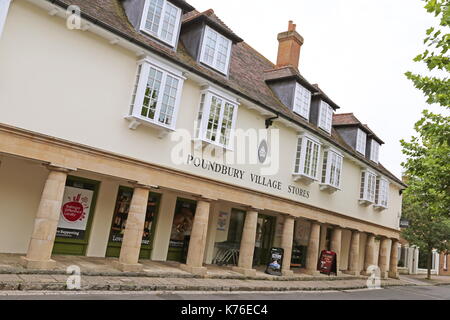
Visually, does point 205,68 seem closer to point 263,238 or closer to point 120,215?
point 120,215

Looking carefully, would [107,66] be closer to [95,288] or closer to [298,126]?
[95,288]

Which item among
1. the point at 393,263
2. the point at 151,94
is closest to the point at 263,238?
the point at 151,94

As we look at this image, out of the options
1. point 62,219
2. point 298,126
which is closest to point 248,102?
point 298,126

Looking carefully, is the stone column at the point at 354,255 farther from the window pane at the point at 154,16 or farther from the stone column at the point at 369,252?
the window pane at the point at 154,16

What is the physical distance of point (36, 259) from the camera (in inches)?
377

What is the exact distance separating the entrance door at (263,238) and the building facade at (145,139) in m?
0.10

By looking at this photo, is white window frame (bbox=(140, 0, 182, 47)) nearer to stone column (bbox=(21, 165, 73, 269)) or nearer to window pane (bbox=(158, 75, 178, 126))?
window pane (bbox=(158, 75, 178, 126))

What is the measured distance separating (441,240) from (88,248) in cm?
2511

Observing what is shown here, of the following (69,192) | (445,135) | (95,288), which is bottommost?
(95,288)

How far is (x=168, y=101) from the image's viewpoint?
1229cm

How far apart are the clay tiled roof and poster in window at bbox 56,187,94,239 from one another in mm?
5421

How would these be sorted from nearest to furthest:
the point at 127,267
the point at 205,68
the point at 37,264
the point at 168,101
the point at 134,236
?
the point at 37,264
the point at 127,267
the point at 134,236
the point at 168,101
the point at 205,68

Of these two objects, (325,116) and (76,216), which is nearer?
(76,216)

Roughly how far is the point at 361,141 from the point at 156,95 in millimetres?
16790
